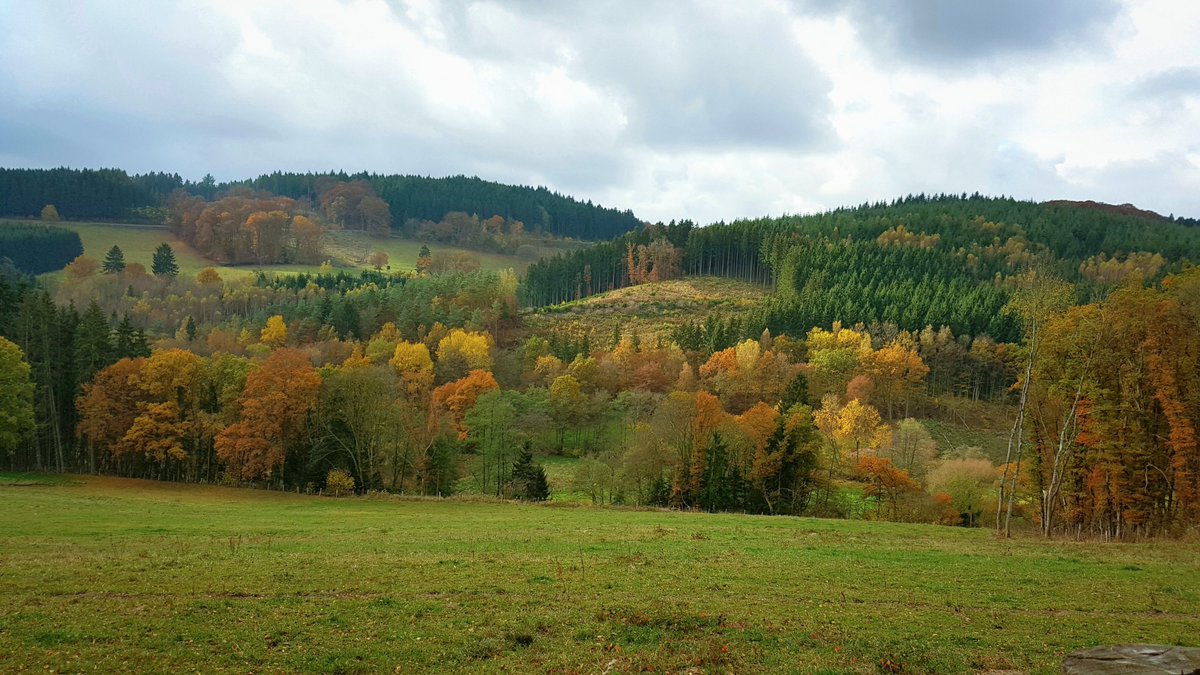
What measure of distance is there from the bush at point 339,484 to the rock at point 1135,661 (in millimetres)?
59059

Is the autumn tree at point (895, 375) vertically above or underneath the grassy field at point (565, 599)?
underneath

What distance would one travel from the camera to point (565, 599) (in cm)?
1975

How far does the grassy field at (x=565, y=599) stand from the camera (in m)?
14.8

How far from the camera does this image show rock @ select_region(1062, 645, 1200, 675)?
1152 centimetres

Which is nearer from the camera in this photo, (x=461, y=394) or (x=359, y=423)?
(x=359, y=423)

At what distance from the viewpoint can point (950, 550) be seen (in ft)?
102

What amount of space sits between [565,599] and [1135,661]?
12985mm

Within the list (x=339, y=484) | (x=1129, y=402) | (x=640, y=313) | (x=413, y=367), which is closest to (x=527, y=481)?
(x=339, y=484)

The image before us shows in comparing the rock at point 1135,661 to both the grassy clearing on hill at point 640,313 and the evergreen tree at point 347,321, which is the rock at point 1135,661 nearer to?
the grassy clearing on hill at point 640,313

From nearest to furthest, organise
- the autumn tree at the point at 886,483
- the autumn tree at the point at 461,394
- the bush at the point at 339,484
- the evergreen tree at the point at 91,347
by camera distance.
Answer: the bush at the point at 339,484
the autumn tree at the point at 886,483
the evergreen tree at the point at 91,347
the autumn tree at the point at 461,394

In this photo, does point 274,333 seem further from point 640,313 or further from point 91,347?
point 640,313

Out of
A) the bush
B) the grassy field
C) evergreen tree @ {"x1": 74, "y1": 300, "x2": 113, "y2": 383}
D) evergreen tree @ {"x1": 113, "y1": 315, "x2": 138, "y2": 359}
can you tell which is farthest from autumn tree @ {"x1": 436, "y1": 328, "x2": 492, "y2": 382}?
the grassy field

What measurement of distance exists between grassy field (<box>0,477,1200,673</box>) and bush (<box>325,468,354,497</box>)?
26.3 metres

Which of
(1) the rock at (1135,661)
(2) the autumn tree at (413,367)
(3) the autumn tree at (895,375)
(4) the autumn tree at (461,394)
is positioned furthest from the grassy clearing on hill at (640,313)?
(1) the rock at (1135,661)
